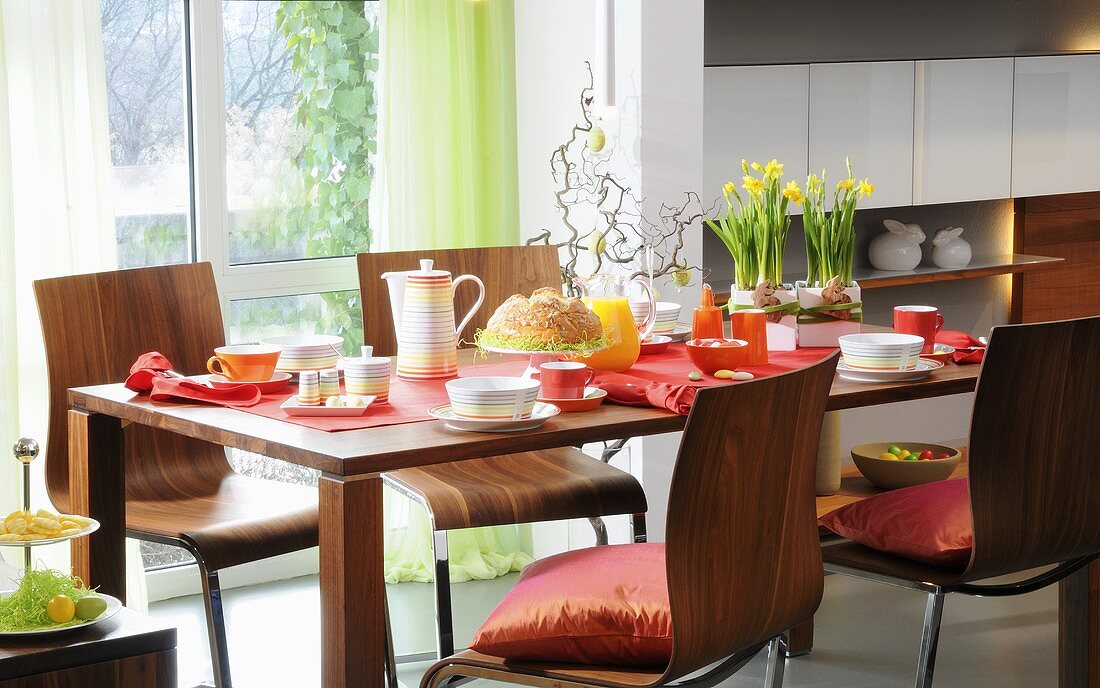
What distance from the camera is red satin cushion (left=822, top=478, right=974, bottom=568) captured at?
85.3 inches

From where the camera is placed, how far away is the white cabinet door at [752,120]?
404 cm

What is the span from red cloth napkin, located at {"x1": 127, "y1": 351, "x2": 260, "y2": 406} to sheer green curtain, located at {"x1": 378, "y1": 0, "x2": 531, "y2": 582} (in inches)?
62.2

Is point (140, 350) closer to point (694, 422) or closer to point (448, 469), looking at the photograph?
point (448, 469)

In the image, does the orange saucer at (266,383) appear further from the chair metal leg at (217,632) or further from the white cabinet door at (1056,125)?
the white cabinet door at (1056,125)

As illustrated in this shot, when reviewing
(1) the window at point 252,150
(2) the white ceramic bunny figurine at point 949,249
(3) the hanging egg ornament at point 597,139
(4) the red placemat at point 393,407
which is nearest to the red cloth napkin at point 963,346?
(4) the red placemat at point 393,407

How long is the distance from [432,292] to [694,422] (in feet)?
2.83

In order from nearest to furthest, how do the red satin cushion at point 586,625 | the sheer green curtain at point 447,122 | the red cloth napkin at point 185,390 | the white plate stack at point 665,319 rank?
the red satin cushion at point 586,625
the red cloth napkin at point 185,390
the white plate stack at point 665,319
the sheer green curtain at point 447,122

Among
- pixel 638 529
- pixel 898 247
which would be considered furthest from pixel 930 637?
pixel 898 247

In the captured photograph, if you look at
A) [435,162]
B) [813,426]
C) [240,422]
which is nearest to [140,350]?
[240,422]

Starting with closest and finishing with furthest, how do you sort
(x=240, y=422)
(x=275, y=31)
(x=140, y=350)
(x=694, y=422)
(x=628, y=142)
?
(x=694, y=422) → (x=240, y=422) → (x=140, y=350) → (x=628, y=142) → (x=275, y=31)

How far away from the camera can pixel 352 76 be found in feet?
12.4

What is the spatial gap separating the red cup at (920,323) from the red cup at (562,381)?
2.41ft

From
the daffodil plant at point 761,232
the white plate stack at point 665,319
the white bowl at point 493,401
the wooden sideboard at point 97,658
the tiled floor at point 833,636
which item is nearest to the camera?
the wooden sideboard at point 97,658

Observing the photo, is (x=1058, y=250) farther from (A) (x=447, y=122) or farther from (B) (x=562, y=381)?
(B) (x=562, y=381)
